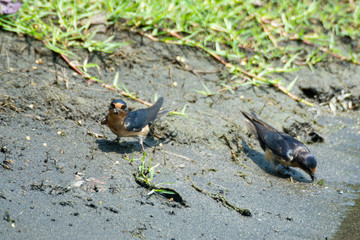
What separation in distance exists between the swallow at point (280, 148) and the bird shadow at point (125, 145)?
1167 mm

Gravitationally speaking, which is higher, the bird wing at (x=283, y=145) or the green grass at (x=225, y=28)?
the green grass at (x=225, y=28)

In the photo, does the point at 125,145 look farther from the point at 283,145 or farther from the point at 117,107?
the point at 283,145

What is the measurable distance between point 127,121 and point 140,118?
6.7 inches

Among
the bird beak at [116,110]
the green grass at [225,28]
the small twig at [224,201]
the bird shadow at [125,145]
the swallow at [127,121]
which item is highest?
the green grass at [225,28]

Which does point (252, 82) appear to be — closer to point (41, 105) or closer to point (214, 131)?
point (214, 131)

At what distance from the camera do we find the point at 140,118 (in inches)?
196

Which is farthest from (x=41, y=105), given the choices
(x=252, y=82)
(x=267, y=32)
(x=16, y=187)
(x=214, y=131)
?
(x=267, y=32)

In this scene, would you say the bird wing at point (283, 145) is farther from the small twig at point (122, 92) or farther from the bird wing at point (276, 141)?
the small twig at point (122, 92)

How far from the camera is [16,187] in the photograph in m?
3.73

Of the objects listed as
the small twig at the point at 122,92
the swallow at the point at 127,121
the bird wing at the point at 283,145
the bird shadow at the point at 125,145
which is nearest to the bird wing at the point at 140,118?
the swallow at the point at 127,121

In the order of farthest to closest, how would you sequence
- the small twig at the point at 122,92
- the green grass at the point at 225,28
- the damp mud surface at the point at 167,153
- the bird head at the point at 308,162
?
the green grass at the point at 225,28
the small twig at the point at 122,92
the bird head at the point at 308,162
the damp mud surface at the point at 167,153

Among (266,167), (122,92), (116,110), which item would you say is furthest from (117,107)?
(266,167)

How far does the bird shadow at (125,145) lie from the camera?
480 centimetres

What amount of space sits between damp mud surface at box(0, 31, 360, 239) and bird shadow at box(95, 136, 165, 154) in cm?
2
